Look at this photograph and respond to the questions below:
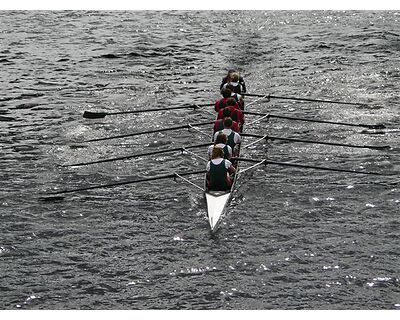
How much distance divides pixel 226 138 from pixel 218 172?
1.15 metres

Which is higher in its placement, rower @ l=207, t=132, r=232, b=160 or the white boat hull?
rower @ l=207, t=132, r=232, b=160

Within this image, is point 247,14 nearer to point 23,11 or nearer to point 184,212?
point 23,11

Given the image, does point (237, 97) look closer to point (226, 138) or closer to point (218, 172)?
point (226, 138)

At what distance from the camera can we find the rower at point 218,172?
59.6 ft

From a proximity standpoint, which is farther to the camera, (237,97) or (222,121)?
(237,97)

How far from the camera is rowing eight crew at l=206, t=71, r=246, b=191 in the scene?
18234 mm

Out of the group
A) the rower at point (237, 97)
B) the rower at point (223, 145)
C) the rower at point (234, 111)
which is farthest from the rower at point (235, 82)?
the rower at point (223, 145)

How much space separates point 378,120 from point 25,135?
10528 millimetres

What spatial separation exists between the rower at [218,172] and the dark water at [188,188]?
634mm

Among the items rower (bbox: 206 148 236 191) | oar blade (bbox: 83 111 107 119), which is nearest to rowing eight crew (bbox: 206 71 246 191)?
rower (bbox: 206 148 236 191)

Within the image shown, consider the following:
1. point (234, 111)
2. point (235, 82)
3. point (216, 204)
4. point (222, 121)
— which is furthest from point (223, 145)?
point (235, 82)

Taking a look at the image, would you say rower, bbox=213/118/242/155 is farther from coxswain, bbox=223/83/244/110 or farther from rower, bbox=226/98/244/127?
coxswain, bbox=223/83/244/110

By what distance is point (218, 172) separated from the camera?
59.7 feet

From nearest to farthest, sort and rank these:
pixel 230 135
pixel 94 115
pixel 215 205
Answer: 1. pixel 215 205
2. pixel 230 135
3. pixel 94 115
